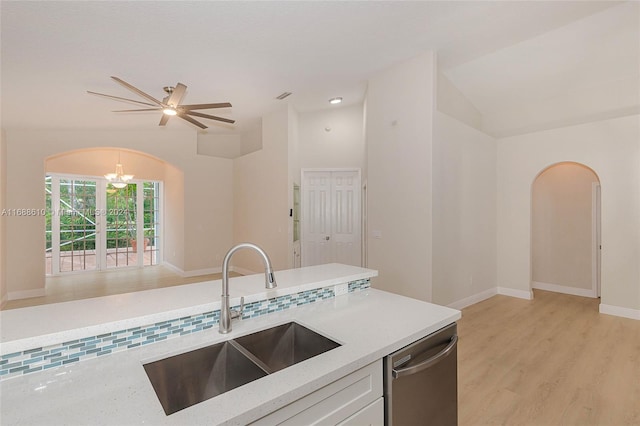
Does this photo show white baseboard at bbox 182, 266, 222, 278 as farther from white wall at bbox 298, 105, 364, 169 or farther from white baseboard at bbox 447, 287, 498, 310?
white baseboard at bbox 447, 287, 498, 310

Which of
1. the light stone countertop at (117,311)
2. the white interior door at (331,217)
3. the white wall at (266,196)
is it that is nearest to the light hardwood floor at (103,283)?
the white wall at (266,196)

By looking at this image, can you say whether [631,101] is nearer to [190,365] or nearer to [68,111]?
[190,365]

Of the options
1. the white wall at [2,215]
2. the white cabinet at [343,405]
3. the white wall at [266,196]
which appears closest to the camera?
the white cabinet at [343,405]

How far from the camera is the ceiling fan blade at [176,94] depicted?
339cm

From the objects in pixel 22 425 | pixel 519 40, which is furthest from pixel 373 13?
pixel 22 425

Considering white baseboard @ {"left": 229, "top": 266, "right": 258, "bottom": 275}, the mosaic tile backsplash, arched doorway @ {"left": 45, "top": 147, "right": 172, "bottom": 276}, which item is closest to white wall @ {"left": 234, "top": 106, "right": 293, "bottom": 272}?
white baseboard @ {"left": 229, "top": 266, "right": 258, "bottom": 275}

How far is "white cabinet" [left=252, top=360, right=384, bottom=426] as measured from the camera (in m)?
0.96

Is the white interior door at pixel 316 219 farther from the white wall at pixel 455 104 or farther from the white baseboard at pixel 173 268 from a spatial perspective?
the white baseboard at pixel 173 268

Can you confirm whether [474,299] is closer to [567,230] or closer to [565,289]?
[565,289]

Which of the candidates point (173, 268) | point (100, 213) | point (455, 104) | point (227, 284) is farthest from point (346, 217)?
point (100, 213)

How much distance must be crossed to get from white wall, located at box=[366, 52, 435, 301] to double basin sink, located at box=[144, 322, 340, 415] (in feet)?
9.03

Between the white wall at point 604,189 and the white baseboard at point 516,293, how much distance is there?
0.05m

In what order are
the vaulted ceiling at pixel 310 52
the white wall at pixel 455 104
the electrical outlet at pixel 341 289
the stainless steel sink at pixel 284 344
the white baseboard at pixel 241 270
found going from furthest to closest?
the white baseboard at pixel 241 270 < the white wall at pixel 455 104 < the vaulted ceiling at pixel 310 52 < the electrical outlet at pixel 341 289 < the stainless steel sink at pixel 284 344

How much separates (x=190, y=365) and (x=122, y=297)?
0.55 metres
